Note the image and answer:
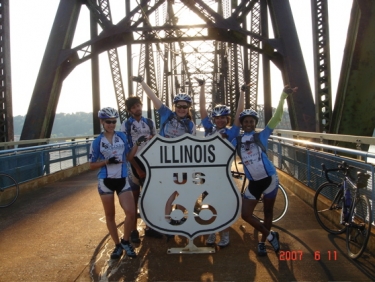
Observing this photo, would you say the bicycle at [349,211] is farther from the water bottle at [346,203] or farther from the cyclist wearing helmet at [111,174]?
the cyclist wearing helmet at [111,174]

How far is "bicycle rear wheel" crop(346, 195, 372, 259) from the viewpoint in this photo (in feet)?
14.4

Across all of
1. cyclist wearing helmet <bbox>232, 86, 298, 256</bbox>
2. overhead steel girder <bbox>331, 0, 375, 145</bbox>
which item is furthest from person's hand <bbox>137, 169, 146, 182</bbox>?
overhead steel girder <bbox>331, 0, 375, 145</bbox>

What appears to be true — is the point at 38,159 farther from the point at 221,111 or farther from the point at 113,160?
the point at 221,111

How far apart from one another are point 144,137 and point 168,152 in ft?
2.33

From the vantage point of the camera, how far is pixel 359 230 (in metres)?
4.60

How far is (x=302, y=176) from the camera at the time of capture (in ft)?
27.6

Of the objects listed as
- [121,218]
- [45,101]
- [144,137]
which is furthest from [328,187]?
[45,101]

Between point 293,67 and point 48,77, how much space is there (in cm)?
613

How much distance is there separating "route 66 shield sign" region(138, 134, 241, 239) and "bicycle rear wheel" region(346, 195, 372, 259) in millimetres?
1297

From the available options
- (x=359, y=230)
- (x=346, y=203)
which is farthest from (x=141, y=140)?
(x=359, y=230)

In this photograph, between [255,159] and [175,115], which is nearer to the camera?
[255,159]

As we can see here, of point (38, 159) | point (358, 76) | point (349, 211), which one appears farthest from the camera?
point (38, 159)
